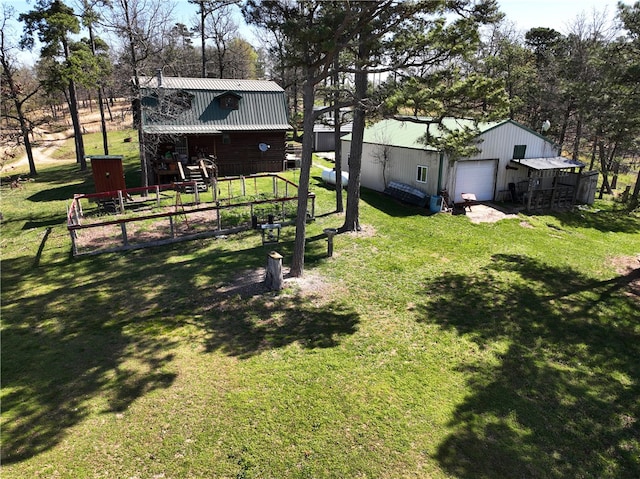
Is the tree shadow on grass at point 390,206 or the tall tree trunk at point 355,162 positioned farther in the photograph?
the tree shadow on grass at point 390,206

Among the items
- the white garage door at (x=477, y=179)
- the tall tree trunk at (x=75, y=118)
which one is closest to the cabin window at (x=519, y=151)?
the white garage door at (x=477, y=179)

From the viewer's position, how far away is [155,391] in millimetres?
6473

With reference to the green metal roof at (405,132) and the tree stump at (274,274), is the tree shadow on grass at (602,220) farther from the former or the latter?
the tree stump at (274,274)

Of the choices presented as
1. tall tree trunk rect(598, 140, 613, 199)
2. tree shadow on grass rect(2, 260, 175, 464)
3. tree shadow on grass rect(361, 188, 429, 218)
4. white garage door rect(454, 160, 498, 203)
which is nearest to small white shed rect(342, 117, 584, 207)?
white garage door rect(454, 160, 498, 203)

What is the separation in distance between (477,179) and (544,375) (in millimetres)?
13823

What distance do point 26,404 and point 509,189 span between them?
2103 cm

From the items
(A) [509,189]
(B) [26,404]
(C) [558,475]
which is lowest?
(C) [558,475]

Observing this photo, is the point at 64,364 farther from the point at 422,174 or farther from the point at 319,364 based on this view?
the point at 422,174

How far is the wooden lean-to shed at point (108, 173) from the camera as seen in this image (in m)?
17.2

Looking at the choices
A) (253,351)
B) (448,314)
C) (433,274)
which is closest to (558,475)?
(448,314)

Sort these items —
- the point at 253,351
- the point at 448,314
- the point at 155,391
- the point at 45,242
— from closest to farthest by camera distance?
1. the point at 155,391
2. the point at 253,351
3. the point at 448,314
4. the point at 45,242

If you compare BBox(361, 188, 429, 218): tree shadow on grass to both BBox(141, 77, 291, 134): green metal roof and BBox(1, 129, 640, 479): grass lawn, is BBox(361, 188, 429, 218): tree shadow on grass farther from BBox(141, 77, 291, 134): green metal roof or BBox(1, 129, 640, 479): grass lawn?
BBox(141, 77, 291, 134): green metal roof

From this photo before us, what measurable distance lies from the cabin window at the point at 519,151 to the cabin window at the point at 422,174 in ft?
16.7

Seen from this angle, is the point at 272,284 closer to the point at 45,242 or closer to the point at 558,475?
the point at 558,475
